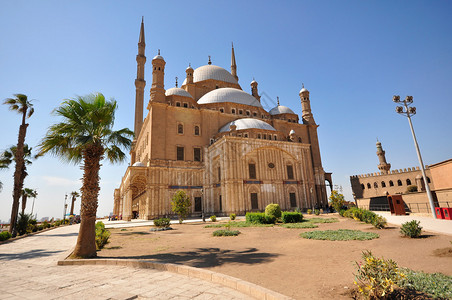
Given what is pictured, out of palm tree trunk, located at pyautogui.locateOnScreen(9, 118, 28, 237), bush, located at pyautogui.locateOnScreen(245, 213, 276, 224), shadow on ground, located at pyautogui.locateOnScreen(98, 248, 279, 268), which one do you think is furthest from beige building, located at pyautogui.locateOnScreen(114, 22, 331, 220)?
shadow on ground, located at pyautogui.locateOnScreen(98, 248, 279, 268)

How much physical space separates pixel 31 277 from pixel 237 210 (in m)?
23.4

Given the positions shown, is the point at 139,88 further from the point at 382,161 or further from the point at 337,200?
the point at 382,161

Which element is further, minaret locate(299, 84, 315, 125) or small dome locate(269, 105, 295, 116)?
minaret locate(299, 84, 315, 125)

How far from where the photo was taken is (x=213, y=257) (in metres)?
7.12

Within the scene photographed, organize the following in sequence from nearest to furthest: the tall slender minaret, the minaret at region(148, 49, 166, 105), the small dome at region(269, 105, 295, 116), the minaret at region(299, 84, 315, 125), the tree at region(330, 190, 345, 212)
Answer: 1. the tree at region(330, 190, 345, 212)
2. the minaret at region(148, 49, 166, 105)
3. the tall slender minaret
4. the small dome at region(269, 105, 295, 116)
5. the minaret at region(299, 84, 315, 125)

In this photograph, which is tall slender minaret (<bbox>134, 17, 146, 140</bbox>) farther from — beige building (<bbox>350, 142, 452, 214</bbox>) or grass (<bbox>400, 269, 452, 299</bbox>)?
grass (<bbox>400, 269, 452, 299</bbox>)

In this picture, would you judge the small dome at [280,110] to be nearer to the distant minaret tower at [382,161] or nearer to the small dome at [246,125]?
the small dome at [246,125]

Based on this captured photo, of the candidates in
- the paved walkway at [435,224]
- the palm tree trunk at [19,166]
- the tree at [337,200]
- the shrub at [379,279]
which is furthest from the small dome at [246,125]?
the shrub at [379,279]

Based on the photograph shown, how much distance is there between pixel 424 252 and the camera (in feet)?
20.7

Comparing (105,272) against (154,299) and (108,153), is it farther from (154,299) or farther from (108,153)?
(108,153)

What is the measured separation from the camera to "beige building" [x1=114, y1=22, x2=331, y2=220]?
28906 mm

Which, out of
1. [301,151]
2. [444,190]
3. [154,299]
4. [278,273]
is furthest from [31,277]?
[301,151]

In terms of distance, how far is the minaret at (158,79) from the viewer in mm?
32775

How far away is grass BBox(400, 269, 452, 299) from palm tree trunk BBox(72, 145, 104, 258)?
850 cm
